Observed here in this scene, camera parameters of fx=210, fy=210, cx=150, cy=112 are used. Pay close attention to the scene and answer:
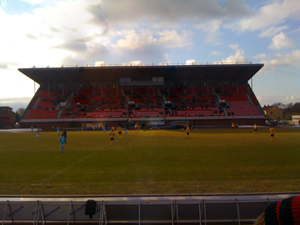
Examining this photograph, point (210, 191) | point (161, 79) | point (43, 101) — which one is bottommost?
point (210, 191)

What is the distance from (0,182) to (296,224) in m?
10.5

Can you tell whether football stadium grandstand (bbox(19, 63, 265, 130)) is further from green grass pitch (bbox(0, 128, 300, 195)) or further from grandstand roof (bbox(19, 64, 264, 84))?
green grass pitch (bbox(0, 128, 300, 195))

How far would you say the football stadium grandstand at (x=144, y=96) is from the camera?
185ft

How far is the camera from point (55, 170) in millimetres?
10820

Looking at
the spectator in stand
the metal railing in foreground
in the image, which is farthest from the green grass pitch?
the spectator in stand

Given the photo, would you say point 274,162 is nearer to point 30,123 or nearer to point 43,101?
point 30,123

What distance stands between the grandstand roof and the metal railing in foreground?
184 ft

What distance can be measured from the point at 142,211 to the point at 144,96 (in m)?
61.1

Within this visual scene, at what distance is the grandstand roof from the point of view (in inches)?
2335

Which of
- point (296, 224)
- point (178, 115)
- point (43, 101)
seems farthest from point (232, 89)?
point (296, 224)

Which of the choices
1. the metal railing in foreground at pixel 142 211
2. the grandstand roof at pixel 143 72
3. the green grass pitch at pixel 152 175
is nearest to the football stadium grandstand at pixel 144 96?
the grandstand roof at pixel 143 72

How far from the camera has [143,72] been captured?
62.4 metres

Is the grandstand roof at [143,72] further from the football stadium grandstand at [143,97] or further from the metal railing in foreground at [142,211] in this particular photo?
the metal railing in foreground at [142,211]

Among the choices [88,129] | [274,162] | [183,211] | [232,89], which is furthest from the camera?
[232,89]
